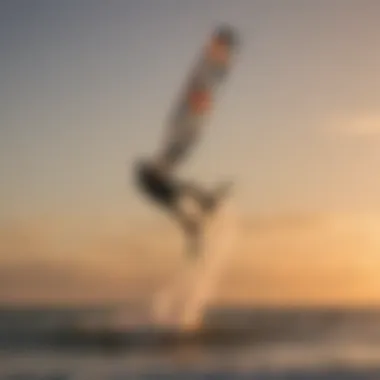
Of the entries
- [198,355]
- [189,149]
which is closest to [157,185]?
[189,149]

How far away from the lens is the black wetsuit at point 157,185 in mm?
3145

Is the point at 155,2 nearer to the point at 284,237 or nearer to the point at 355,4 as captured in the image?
the point at 355,4

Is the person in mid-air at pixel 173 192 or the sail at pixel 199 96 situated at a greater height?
the sail at pixel 199 96

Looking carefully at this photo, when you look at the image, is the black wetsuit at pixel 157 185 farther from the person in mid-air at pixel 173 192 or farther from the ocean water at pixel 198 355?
the ocean water at pixel 198 355

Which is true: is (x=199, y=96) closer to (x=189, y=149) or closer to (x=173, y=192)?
(x=189, y=149)

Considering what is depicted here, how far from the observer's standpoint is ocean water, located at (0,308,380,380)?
10.5 feet

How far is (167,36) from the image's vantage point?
323cm

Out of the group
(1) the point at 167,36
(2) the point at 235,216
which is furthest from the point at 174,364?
(1) the point at 167,36

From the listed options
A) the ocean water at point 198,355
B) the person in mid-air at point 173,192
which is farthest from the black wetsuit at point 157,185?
the ocean water at point 198,355

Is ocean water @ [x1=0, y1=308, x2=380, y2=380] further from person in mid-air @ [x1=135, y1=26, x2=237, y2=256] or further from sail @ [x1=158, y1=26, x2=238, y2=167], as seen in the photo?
sail @ [x1=158, y1=26, x2=238, y2=167]

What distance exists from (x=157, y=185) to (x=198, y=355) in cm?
60

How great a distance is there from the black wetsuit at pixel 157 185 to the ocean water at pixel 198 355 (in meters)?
0.43

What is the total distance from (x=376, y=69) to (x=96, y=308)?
1.27 m

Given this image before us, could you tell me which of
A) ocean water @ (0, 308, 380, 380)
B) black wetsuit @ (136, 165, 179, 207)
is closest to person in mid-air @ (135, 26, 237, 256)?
black wetsuit @ (136, 165, 179, 207)
